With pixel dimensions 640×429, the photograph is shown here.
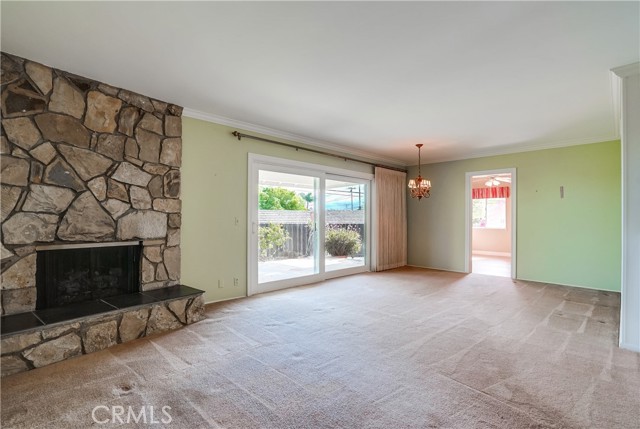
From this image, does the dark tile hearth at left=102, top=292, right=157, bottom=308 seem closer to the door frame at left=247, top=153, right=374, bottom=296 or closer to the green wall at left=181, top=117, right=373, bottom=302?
the green wall at left=181, top=117, right=373, bottom=302

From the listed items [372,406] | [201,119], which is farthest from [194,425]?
[201,119]

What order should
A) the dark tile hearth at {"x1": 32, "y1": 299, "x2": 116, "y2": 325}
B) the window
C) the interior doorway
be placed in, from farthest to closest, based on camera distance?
the window, the interior doorway, the dark tile hearth at {"x1": 32, "y1": 299, "x2": 116, "y2": 325}

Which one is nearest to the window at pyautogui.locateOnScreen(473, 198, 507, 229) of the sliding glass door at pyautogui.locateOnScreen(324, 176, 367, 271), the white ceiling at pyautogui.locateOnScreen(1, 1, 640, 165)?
the sliding glass door at pyautogui.locateOnScreen(324, 176, 367, 271)

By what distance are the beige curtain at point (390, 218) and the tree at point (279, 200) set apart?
2.16 meters

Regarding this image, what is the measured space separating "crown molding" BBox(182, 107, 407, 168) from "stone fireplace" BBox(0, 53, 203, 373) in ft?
0.94

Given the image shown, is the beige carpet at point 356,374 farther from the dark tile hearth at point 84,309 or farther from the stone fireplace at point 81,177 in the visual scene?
the stone fireplace at point 81,177

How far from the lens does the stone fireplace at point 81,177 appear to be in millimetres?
2715

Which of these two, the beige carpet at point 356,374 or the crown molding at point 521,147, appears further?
the crown molding at point 521,147

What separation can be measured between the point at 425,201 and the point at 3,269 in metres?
7.07

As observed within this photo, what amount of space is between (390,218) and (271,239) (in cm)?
321

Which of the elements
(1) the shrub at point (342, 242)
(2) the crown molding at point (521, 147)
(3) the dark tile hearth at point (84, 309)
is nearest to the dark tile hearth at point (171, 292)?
(3) the dark tile hearth at point (84, 309)

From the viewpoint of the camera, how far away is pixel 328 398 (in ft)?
6.81

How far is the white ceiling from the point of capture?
209 centimetres

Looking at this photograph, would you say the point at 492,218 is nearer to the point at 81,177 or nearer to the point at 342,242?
the point at 342,242
